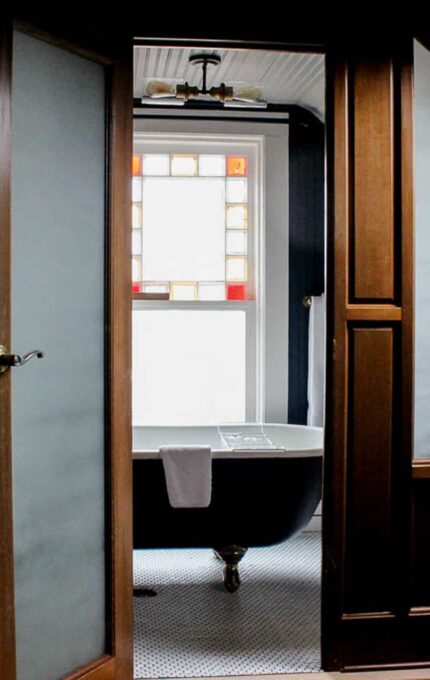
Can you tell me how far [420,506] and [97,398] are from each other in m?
1.20

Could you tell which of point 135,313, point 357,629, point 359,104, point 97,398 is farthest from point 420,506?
point 135,313

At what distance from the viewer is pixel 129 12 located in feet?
7.91

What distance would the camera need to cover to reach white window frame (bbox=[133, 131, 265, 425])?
14.4 ft

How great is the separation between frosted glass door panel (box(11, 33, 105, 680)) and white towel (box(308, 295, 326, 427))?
217 cm

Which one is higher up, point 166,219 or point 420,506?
point 166,219

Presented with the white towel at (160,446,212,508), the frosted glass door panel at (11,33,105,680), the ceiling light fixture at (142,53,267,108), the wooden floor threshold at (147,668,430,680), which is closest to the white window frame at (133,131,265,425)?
the ceiling light fixture at (142,53,267,108)

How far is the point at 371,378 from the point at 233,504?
1037 millimetres

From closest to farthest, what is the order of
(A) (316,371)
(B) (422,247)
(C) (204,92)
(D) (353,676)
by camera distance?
(D) (353,676) < (B) (422,247) < (C) (204,92) < (A) (316,371)

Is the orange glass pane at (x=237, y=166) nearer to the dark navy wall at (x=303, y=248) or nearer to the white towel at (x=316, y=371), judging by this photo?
the dark navy wall at (x=303, y=248)

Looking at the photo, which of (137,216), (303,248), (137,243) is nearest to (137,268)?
(137,243)

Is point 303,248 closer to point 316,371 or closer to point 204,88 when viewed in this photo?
point 316,371

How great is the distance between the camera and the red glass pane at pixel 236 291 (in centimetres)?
451

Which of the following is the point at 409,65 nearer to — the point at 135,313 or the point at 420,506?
the point at 420,506

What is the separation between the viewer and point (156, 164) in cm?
442
